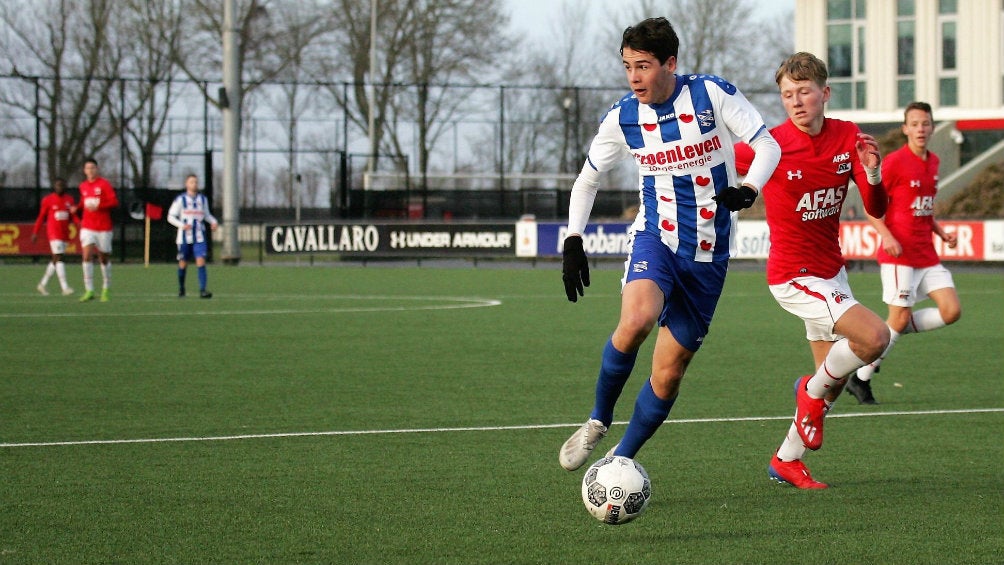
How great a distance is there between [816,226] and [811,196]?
16cm

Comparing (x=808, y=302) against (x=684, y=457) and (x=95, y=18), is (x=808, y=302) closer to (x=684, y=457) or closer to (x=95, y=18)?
(x=684, y=457)

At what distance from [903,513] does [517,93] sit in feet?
140

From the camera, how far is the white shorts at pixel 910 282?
416 inches

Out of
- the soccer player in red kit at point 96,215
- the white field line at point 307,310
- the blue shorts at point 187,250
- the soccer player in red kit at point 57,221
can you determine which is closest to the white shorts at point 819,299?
the white field line at point 307,310

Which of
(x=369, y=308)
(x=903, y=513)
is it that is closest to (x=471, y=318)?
(x=369, y=308)

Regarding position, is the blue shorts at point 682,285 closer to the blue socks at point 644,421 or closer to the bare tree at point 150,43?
the blue socks at point 644,421

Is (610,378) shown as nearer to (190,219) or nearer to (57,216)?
(190,219)

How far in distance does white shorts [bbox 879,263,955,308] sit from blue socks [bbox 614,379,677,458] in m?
4.56

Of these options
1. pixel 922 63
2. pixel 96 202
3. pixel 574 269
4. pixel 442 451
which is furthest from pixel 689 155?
pixel 922 63

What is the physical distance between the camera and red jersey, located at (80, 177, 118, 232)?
23219 mm

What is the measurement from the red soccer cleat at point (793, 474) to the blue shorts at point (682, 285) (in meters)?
0.78

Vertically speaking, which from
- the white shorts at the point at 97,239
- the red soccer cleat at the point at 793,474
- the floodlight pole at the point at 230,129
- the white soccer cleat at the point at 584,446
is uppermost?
the floodlight pole at the point at 230,129

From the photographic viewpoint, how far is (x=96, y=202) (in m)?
23.2

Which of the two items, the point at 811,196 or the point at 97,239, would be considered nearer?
the point at 811,196
